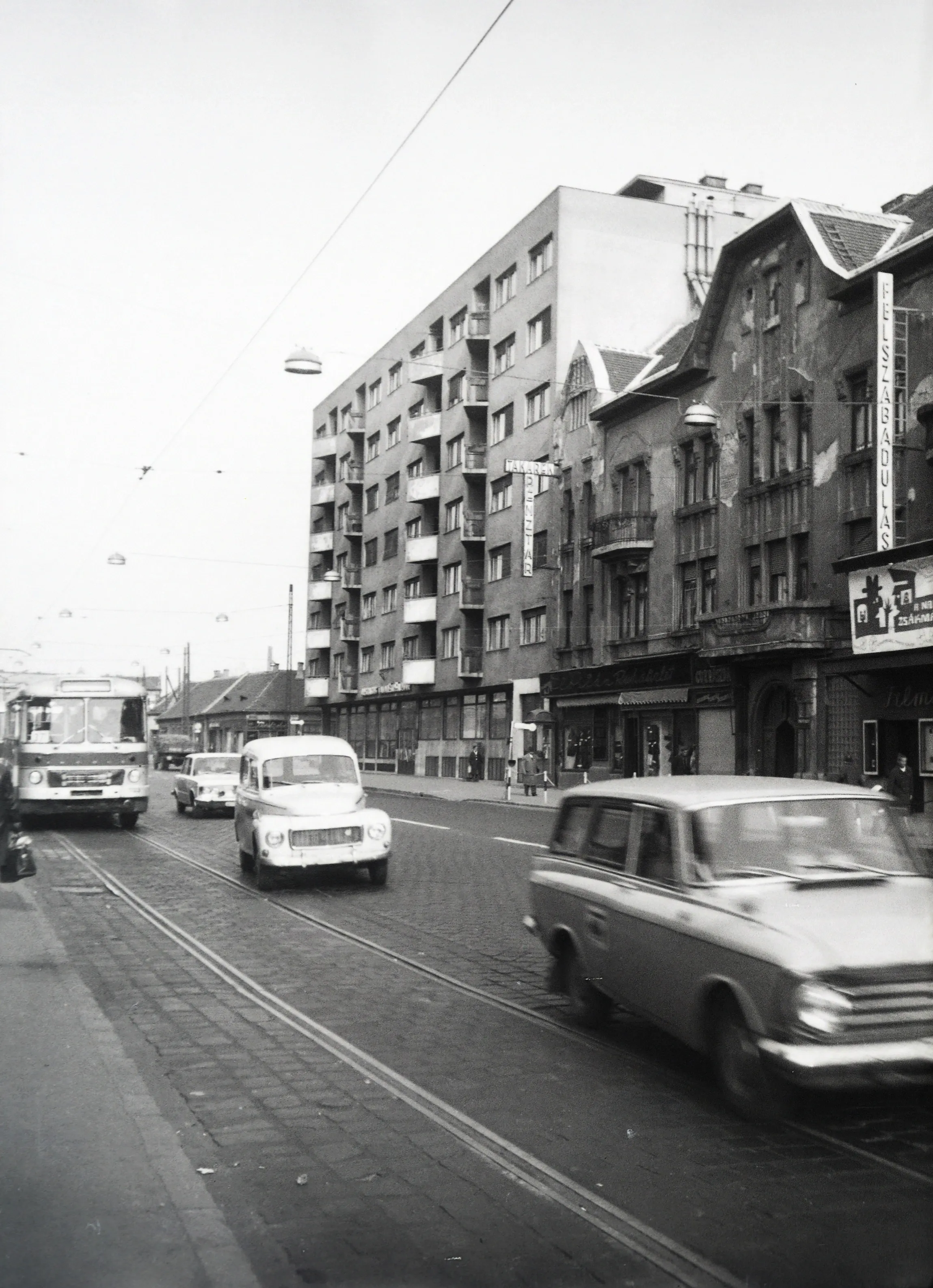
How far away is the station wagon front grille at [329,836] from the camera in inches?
593

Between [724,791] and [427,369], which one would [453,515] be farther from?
[724,791]

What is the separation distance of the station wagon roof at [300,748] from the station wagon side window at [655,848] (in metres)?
9.51

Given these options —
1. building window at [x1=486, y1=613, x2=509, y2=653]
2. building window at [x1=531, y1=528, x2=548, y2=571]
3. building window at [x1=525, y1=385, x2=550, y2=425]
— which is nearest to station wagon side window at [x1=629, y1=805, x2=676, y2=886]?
building window at [x1=531, y1=528, x2=548, y2=571]

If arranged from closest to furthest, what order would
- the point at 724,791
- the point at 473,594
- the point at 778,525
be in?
the point at 724,791
the point at 778,525
the point at 473,594

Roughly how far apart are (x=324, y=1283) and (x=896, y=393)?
26.5 metres

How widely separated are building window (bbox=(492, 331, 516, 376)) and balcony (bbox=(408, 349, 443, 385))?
12.8ft

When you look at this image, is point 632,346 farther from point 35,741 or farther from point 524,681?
point 35,741

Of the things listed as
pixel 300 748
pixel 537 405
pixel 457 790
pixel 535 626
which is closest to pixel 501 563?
pixel 535 626

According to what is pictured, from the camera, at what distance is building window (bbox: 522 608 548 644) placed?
152ft

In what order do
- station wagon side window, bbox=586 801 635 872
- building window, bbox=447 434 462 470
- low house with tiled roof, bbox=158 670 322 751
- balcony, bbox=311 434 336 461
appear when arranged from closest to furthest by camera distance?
station wagon side window, bbox=586 801 635 872 < building window, bbox=447 434 462 470 < balcony, bbox=311 434 336 461 < low house with tiled roof, bbox=158 670 322 751

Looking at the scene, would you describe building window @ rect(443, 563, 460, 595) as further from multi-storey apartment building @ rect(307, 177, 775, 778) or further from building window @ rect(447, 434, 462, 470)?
building window @ rect(447, 434, 462, 470)

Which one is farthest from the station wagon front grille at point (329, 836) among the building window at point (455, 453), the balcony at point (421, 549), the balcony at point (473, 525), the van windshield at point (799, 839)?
the balcony at point (421, 549)

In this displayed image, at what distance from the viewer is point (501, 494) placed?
5103cm

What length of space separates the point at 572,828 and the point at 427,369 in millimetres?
51992
